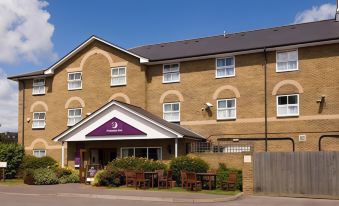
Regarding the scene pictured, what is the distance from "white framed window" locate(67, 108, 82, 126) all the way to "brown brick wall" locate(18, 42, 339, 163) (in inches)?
16.3

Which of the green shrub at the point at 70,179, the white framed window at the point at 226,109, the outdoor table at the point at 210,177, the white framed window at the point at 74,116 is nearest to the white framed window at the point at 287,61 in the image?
the white framed window at the point at 226,109

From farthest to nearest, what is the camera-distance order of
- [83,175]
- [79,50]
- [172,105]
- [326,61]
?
[79,50] → [172,105] → [83,175] → [326,61]

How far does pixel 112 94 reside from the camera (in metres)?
35.4

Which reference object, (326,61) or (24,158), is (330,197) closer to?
(326,61)

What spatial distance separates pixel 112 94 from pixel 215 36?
9301 mm

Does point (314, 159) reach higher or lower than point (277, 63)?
lower

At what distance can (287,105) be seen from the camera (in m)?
29.7

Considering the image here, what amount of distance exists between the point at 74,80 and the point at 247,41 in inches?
534

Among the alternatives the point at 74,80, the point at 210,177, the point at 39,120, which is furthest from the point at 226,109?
the point at 39,120

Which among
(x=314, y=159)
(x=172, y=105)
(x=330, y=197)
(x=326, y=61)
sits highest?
(x=326, y=61)

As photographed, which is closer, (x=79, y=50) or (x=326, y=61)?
(x=326, y=61)

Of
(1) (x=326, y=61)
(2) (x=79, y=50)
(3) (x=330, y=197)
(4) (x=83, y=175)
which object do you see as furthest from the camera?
(2) (x=79, y=50)

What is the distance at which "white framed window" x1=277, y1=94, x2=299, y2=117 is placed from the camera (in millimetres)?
29453

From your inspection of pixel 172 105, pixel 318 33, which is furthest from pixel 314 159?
pixel 172 105
